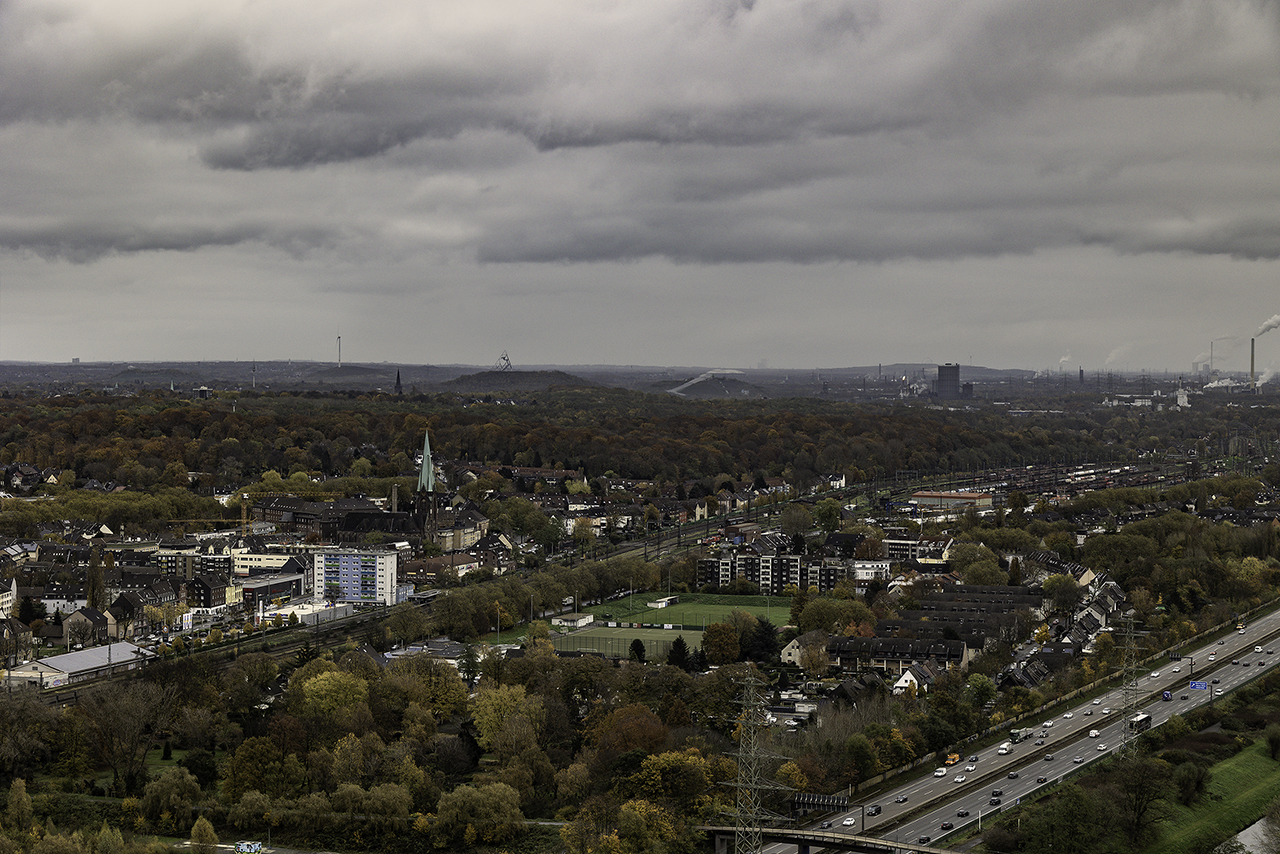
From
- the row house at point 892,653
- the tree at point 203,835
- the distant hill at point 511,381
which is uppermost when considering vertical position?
the distant hill at point 511,381

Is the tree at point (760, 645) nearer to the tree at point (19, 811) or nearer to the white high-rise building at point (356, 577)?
the white high-rise building at point (356, 577)

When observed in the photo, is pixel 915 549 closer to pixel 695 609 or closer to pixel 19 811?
pixel 695 609

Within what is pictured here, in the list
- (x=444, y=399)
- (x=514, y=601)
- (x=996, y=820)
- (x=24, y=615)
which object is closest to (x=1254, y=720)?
(x=996, y=820)

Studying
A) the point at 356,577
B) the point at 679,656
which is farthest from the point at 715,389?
the point at 679,656

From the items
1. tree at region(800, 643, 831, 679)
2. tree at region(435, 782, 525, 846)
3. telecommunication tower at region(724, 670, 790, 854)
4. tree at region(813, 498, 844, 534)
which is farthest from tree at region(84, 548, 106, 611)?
tree at region(813, 498, 844, 534)

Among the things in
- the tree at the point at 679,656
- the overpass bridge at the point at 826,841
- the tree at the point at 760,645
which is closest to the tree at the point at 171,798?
the overpass bridge at the point at 826,841

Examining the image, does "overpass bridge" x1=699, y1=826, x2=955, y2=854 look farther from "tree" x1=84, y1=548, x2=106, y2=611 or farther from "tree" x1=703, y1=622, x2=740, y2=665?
"tree" x1=84, y1=548, x2=106, y2=611
